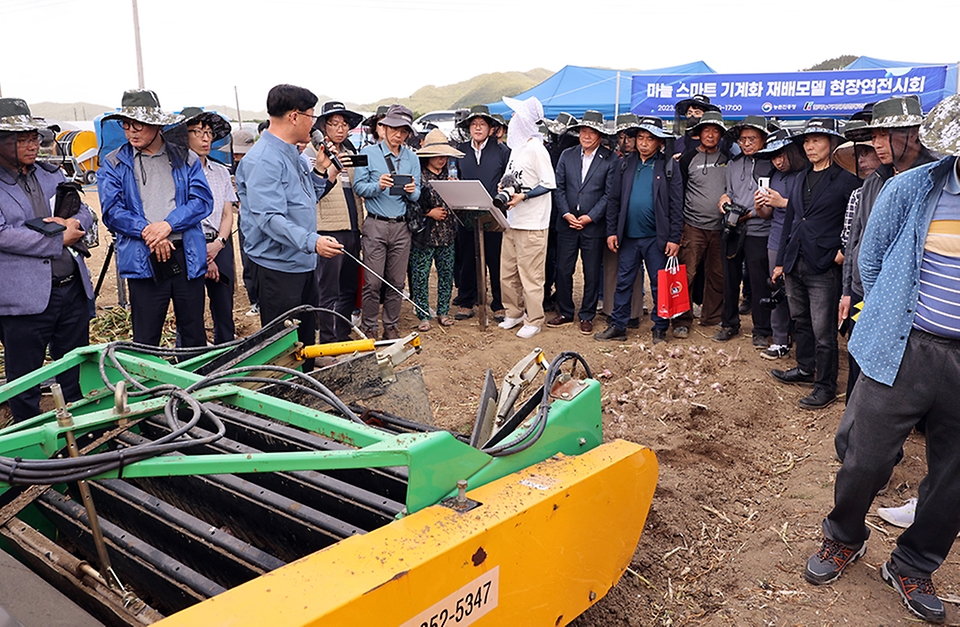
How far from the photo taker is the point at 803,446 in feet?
14.9

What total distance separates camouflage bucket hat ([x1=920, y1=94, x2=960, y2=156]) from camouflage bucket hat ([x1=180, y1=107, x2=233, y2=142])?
4993mm

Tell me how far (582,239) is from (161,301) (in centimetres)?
418

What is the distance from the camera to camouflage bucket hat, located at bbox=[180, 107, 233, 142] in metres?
5.80

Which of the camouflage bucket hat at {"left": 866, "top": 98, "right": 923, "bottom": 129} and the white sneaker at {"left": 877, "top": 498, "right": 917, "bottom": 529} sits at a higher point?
the camouflage bucket hat at {"left": 866, "top": 98, "right": 923, "bottom": 129}

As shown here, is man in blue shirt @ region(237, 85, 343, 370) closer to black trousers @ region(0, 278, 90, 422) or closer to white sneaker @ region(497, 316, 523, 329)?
black trousers @ region(0, 278, 90, 422)

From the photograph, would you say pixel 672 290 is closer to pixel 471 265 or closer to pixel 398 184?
pixel 471 265

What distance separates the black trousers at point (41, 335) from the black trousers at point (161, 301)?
12.7 inches

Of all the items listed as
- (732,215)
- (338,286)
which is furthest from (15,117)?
(732,215)

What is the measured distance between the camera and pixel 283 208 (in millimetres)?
4367

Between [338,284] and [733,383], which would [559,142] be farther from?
[733,383]

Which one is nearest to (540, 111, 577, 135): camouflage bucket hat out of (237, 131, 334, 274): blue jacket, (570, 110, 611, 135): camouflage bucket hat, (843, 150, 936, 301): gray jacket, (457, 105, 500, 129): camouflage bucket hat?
(570, 110, 611, 135): camouflage bucket hat

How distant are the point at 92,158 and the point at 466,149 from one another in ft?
16.8

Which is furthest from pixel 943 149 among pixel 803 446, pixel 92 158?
pixel 92 158

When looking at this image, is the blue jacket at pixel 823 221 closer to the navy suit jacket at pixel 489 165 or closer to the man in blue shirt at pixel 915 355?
the man in blue shirt at pixel 915 355
